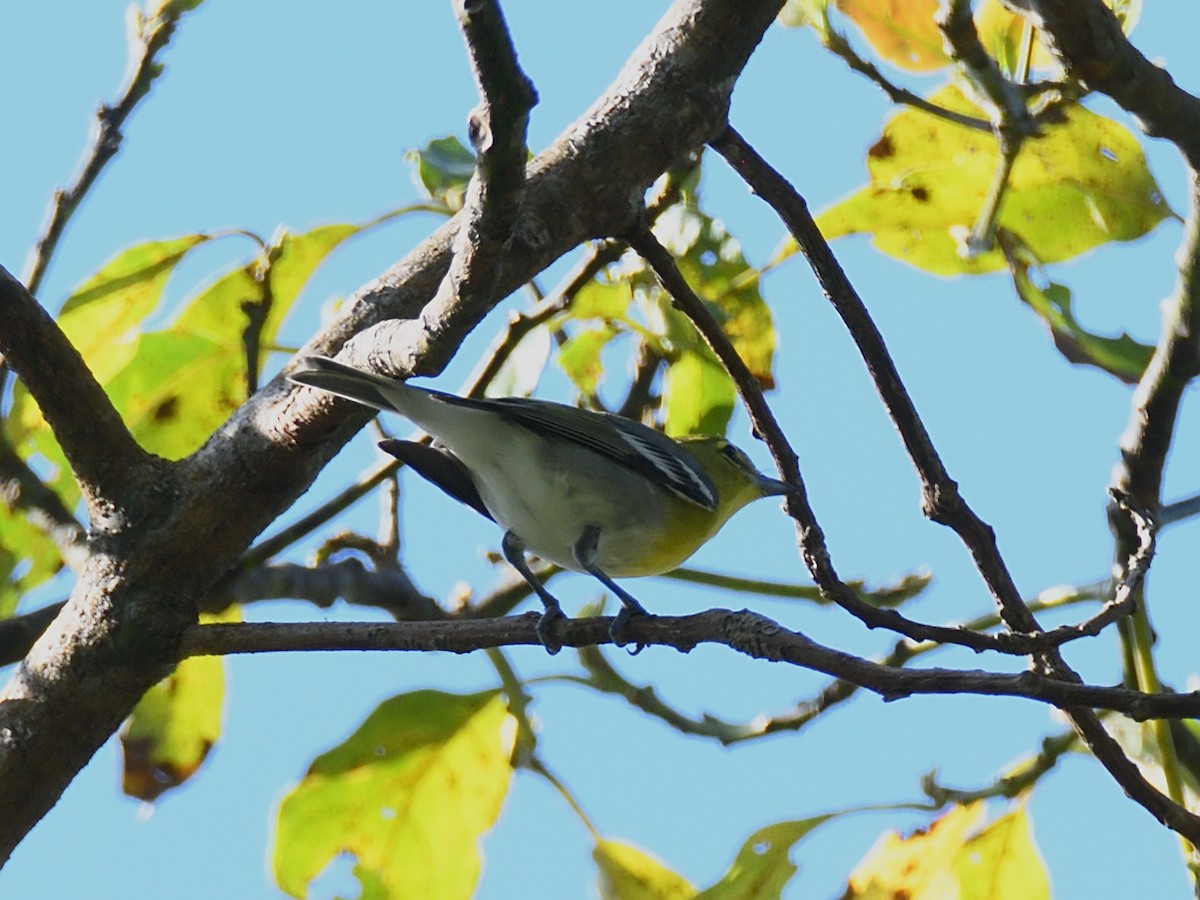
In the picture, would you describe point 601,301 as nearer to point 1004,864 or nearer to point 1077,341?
point 1077,341

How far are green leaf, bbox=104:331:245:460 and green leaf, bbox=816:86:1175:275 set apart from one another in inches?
51.7

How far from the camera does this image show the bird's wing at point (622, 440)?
3283mm

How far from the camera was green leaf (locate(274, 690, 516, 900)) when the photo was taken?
279 cm

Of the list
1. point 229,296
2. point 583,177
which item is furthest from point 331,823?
point 583,177

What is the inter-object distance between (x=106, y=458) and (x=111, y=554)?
6.0 inches

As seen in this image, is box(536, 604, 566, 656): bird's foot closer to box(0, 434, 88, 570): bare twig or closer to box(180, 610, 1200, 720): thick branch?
box(180, 610, 1200, 720): thick branch

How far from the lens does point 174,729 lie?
2953mm

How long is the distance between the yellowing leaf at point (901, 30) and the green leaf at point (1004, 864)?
141cm

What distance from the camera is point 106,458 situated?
2.26 metres

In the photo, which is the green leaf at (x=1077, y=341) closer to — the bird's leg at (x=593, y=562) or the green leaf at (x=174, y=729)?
the bird's leg at (x=593, y=562)

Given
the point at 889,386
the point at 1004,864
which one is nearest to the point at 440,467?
the point at 889,386

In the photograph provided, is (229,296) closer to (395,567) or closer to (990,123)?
(395,567)

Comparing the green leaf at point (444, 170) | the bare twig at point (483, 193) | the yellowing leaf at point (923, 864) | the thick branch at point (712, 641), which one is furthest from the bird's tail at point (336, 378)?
the yellowing leaf at point (923, 864)

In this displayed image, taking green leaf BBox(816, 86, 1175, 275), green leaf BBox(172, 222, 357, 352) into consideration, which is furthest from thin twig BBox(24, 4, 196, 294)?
green leaf BBox(816, 86, 1175, 275)
